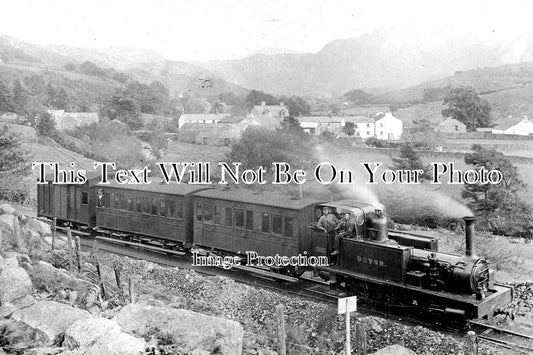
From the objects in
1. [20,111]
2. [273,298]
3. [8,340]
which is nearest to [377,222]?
[273,298]

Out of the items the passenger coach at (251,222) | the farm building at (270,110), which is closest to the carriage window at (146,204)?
the passenger coach at (251,222)

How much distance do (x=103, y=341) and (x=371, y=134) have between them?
28.3m

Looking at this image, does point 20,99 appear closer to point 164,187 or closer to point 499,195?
point 164,187

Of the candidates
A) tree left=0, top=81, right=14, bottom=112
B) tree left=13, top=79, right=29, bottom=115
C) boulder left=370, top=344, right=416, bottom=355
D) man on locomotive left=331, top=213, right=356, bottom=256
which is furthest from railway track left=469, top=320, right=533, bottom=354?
tree left=13, top=79, right=29, bottom=115

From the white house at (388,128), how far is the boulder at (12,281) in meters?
26.6

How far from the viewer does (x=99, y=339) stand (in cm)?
686

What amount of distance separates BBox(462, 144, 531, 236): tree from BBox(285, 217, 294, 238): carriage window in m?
10.5

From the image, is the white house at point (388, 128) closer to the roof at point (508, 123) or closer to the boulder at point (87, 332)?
the roof at point (508, 123)

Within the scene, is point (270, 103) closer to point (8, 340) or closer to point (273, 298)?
point (273, 298)

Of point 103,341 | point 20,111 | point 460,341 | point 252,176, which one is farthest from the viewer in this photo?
point 20,111

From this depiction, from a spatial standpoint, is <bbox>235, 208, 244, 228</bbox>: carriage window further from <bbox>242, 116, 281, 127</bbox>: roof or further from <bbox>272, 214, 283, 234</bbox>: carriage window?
<bbox>242, 116, 281, 127</bbox>: roof

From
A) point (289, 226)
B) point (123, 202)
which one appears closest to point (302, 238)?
point (289, 226)

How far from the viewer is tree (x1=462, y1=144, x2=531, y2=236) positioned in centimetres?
2014

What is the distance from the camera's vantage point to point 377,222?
11562 mm
